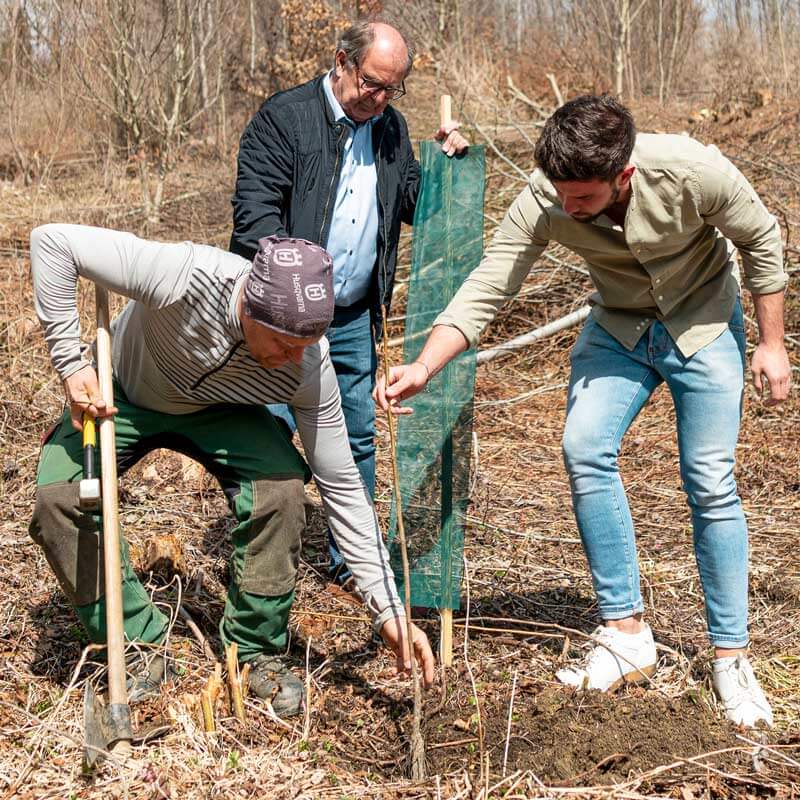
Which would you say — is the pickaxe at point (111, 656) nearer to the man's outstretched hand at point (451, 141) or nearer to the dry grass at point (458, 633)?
the dry grass at point (458, 633)

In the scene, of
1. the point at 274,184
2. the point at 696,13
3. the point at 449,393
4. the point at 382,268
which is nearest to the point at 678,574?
the point at 449,393

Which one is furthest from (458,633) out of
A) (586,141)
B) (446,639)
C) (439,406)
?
(586,141)

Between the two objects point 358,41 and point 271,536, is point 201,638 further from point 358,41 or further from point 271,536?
point 358,41

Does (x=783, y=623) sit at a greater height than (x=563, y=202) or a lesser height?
lesser

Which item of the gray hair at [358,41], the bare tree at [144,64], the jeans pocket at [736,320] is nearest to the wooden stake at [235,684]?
the jeans pocket at [736,320]

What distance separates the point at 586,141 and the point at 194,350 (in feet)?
3.95

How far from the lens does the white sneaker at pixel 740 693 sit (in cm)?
278

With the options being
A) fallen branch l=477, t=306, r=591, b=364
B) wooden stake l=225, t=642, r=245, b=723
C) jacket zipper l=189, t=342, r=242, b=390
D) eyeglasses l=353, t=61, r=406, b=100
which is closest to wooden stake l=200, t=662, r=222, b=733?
wooden stake l=225, t=642, r=245, b=723

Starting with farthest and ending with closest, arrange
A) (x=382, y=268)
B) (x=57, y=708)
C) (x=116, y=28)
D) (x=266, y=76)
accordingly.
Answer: (x=266, y=76)
(x=116, y=28)
(x=382, y=268)
(x=57, y=708)

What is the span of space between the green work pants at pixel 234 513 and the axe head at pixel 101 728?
309mm

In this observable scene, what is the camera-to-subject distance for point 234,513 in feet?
9.66

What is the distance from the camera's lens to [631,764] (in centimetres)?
258

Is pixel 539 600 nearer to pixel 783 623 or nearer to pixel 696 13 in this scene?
pixel 783 623

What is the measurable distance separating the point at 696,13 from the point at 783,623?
14.0 metres
